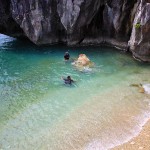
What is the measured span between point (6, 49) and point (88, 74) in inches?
497

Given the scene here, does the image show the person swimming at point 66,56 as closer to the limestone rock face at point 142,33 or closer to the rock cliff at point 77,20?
the rock cliff at point 77,20

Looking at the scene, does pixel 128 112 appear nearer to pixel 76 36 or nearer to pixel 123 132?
pixel 123 132

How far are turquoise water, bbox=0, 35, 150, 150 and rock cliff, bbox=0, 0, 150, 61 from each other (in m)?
2.63

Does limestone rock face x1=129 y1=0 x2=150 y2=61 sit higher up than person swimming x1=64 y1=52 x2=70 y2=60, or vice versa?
limestone rock face x1=129 y1=0 x2=150 y2=61

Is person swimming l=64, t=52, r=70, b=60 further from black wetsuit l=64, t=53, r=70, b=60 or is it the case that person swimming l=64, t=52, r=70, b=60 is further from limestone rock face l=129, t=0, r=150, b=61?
limestone rock face l=129, t=0, r=150, b=61

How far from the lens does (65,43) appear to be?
36562mm

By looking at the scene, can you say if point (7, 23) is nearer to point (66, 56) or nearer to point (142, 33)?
point (66, 56)

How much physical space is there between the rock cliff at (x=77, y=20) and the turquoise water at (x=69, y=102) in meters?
2.63

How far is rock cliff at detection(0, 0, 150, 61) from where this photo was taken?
33.1m

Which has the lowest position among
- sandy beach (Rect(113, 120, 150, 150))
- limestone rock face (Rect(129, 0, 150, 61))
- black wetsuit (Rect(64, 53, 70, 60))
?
black wetsuit (Rect(64, 53, 70, 60))

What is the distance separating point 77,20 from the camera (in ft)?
112

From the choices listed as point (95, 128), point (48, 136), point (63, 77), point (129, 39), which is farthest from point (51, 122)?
point (129, 39)

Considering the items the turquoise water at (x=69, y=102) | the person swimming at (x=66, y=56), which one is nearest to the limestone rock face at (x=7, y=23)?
the turquoise water at (x=69, y=102)

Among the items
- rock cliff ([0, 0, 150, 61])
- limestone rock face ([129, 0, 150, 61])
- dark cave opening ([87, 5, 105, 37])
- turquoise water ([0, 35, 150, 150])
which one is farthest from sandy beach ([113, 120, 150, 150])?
dark cave opening ([87, 5, 105, 37])
